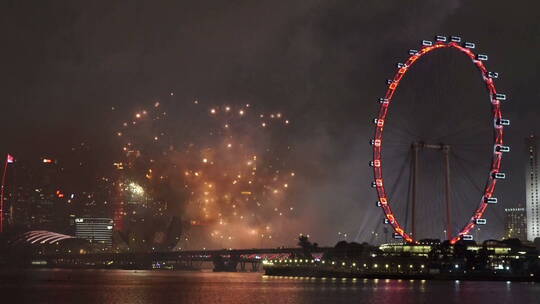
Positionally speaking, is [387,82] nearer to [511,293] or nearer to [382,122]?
[382,122]

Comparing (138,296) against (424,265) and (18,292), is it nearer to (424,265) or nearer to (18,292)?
(18,292)

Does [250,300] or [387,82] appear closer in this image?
[250,300]

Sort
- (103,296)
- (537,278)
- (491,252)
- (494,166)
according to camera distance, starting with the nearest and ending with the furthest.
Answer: (103,296), (494,166), (537,278), (491,252)

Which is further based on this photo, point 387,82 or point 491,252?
point 491,252

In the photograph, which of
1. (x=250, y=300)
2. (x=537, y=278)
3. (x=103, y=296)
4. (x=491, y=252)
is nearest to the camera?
(x=250, y=300)

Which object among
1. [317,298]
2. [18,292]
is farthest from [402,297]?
[18,292]

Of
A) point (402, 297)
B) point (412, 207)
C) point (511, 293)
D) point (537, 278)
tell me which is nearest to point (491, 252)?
point (537, 278)

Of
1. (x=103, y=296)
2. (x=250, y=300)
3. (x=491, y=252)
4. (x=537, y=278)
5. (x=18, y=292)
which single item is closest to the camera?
(x=250, y=300)

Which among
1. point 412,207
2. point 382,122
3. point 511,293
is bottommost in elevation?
point 511,293

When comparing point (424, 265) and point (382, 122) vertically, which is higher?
point (382, 122)
